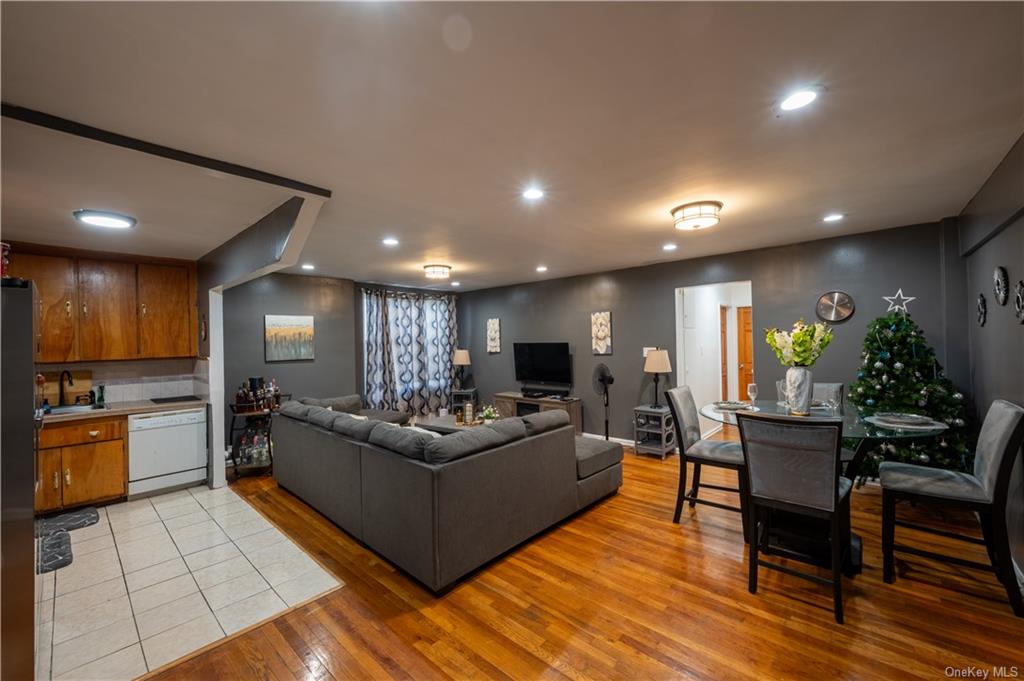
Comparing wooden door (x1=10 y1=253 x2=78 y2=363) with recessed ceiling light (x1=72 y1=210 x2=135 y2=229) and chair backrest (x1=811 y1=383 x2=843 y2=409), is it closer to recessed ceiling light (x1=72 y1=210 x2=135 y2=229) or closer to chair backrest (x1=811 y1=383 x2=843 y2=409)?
recessed ceiling light (x1=72 y1=210 x2=135 y2=229)

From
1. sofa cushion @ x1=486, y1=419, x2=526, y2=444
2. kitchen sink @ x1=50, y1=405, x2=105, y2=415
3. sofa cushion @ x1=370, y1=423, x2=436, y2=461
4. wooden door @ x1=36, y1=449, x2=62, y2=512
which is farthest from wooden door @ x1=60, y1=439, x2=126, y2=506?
sofa cushion @ x1=486, y1=419, x2=526, y2=444

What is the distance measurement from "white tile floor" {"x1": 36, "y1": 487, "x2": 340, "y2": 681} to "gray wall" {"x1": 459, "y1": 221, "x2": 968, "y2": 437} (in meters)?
4.32

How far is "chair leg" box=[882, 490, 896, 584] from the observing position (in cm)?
246

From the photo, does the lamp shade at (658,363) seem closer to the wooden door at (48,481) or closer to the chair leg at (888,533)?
the chair leg at (888,533)

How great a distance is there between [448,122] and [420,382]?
584cm

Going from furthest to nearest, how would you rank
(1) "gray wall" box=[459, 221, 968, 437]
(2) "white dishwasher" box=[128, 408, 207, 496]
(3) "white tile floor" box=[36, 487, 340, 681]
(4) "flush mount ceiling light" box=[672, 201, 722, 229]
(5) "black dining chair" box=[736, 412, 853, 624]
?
(2) "white dishwasher" box=[128, 408, 207, 496] → (1) "gray wall" box=[459, 221, 968, 437] → (4) "flush mount ceiling light" box=[672, 201, 722, 229] → (5) "black dining chair" box=[736, 412, 853, 624] → (3) "white tile floor" box=[36, 487, 340, 681]

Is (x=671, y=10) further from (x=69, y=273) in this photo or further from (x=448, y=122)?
(x=69, y=273)

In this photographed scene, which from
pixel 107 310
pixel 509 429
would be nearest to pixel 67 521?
pixel 107 310

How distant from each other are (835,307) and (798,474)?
2.76 m

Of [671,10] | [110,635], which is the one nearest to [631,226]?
[671,10]

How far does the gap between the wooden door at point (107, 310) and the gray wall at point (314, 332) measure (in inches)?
36.7

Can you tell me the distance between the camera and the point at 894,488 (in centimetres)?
246

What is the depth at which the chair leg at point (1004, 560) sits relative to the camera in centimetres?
216

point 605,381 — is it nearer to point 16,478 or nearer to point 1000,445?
point 1000,445
